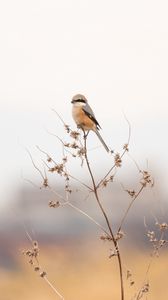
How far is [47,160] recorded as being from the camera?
3.39 m

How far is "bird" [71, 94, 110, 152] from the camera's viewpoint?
548cm

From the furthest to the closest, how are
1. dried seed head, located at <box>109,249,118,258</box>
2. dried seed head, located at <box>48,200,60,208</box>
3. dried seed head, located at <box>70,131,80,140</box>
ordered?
dried seed head, located at <box>70,131,80,140</box> → dried seed head, located at <box>48,200,60,208</box> → dried seed head, located at <box>109,249,118,258</box>


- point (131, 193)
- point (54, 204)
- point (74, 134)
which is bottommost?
point (54, 204)

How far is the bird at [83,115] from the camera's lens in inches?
216

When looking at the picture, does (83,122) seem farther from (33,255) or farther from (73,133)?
(33,255)

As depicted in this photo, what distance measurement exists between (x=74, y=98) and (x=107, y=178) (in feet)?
7.94

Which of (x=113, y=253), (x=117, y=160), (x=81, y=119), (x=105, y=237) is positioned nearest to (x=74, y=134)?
(x=117, y=160)

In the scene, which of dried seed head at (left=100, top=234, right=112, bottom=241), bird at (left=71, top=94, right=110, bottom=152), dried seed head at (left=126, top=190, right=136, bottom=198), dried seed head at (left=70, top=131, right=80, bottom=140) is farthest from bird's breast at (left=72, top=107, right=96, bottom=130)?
dried seed head at (left=100, top=234, right=112, bottom=241)

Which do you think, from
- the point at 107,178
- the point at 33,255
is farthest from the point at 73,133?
the point at 33,255

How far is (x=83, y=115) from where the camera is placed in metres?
5.62

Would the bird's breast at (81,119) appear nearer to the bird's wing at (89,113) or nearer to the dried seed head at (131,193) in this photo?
the bird's wing at (89,113)

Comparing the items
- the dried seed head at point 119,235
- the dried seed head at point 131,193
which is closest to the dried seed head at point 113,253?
the dried seed head at point 119,235

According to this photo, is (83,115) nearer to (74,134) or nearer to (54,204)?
(74,134)

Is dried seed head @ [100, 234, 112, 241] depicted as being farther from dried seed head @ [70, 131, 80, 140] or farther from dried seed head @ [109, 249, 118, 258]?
dried seed head @ [70, 131, 80, 140]
